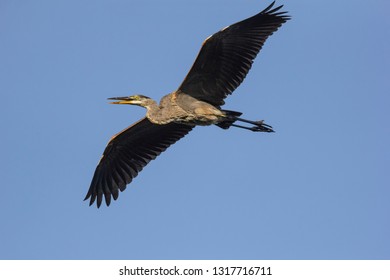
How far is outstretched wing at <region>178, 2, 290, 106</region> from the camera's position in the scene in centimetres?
1160

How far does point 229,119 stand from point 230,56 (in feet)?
3.43

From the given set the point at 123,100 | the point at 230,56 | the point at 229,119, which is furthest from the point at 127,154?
the point at 230,56

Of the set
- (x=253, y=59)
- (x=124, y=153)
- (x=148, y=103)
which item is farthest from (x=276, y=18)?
(x=124, y=153)

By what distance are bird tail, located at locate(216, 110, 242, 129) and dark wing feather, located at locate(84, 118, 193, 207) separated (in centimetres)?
127

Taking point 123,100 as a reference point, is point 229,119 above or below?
below

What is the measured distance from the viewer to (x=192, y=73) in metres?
11.6

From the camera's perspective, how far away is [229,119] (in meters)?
11.9

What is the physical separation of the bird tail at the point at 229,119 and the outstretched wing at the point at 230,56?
0.44 m

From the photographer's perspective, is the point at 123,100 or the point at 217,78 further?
the point at 123,100

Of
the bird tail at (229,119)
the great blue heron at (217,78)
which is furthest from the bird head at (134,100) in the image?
the bird tail at (229,119)

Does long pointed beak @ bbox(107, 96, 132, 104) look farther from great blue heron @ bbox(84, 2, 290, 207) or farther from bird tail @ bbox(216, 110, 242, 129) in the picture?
bird tail @ bbox(216, 110, 242, 129)

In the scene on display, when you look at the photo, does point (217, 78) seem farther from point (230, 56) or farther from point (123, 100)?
point (123, 100)

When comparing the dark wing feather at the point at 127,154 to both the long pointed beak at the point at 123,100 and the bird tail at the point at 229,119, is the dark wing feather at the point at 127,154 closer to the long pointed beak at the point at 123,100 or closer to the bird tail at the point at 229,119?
the long pointed beak at the point at 123,100
